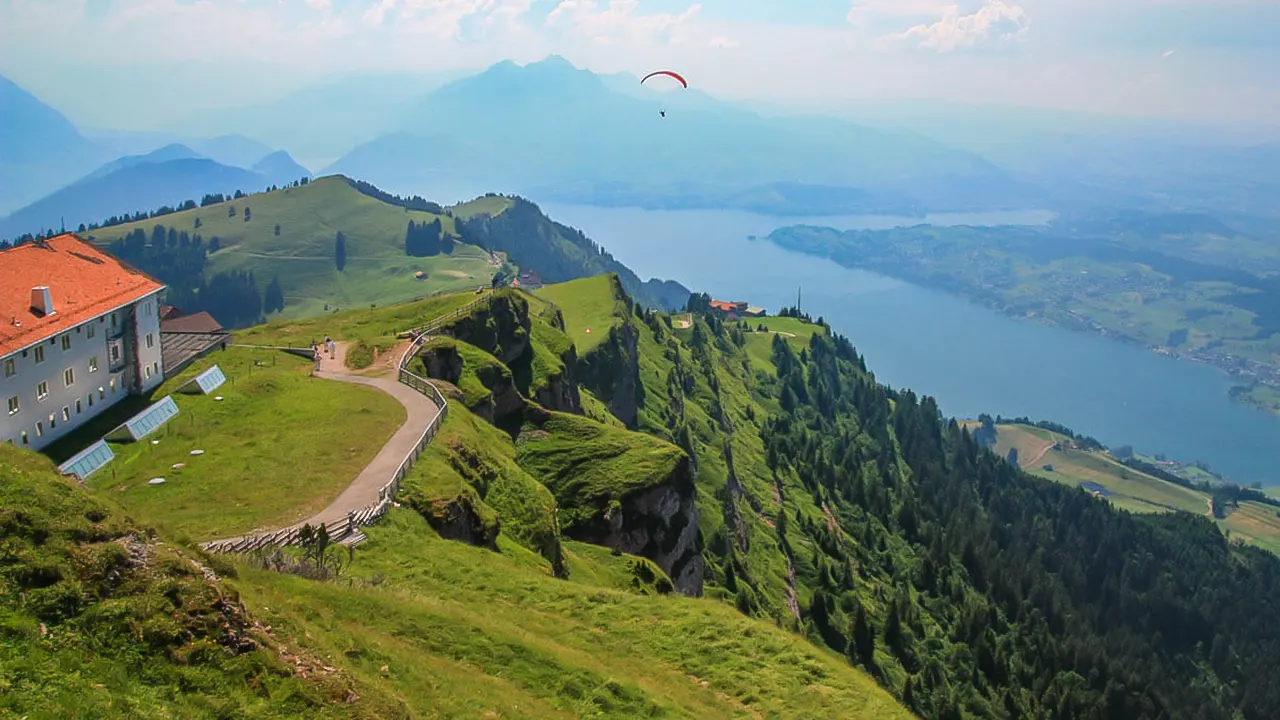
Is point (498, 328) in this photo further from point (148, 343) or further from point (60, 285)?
point (60, 285)

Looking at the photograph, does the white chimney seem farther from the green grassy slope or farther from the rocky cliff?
the rocky cliff

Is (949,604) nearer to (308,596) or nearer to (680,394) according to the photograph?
(680,394)

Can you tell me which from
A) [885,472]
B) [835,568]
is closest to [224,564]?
[835,568]

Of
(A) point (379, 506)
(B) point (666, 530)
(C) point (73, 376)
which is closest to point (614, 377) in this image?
(B) point (666, 530)

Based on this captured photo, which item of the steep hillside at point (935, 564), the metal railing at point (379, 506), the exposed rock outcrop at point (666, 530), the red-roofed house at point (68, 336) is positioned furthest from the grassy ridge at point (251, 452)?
the steep hillside at point (935, 564)

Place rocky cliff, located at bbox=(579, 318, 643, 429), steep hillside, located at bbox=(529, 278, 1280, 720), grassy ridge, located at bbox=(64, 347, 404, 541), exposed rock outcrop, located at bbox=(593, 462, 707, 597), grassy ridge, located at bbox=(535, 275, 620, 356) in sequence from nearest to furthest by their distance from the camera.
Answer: grassy ridge, located at bbox=(64, 347, 404, 541)
exposed rock outcrop, located at bbox=(593, 462, 707, 597)
steep hillside, located at bbox=(529, 278, 1280, 720)
rocky cliff, located at bbox=(579, 318, 643, 429)
grassy ridge, located at bbox=(535, 275, 620, 356)

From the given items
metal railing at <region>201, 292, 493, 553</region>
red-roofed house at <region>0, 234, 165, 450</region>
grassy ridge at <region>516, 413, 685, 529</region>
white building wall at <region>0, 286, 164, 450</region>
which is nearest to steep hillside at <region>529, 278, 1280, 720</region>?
grassy ridge at <region>516, 413, 685, 529</region>
